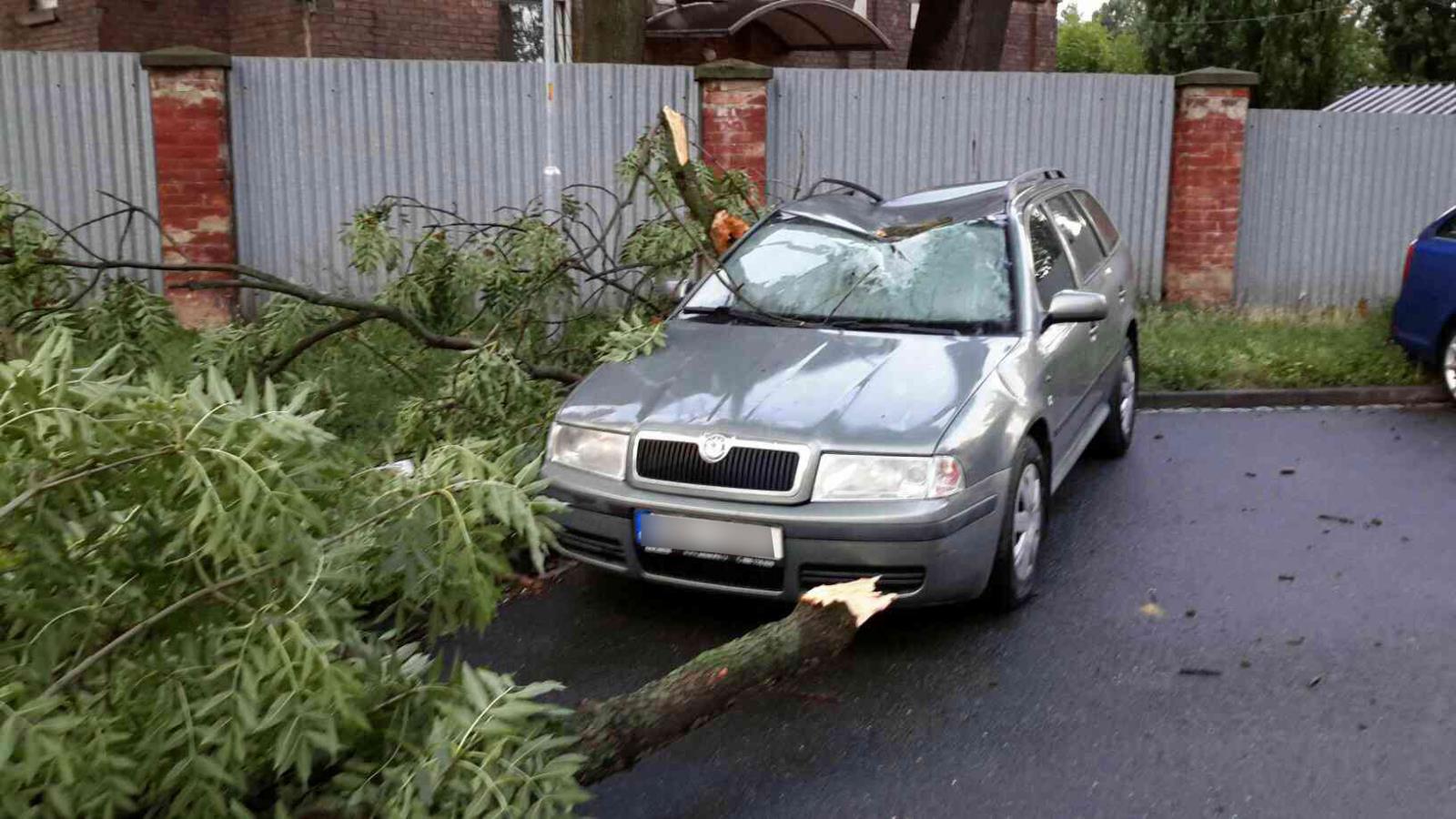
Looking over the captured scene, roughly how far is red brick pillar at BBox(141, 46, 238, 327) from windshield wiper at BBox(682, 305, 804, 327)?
591 centimetres

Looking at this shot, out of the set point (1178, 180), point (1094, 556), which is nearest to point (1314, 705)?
point (1094, 556)

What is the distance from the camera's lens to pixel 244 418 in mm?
2670

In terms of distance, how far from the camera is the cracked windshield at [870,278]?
5805 mm

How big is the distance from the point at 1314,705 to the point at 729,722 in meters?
1.92

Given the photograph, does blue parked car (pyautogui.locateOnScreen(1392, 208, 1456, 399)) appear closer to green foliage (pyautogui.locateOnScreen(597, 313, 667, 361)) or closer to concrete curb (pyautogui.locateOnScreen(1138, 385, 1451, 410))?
concrete curb (pyautogui.locateOnScreen(1138, 385, 1451, 410))

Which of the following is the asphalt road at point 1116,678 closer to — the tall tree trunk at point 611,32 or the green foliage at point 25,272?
the green foliage at point 25,272

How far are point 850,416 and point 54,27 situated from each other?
15876 millimetres

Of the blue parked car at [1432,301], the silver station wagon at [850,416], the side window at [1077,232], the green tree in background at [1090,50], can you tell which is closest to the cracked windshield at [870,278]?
the silver station wagon at [850,416]

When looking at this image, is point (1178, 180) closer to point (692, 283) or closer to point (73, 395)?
point (692, 283)

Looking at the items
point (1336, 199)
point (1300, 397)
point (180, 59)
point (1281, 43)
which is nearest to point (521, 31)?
point (180, 59)

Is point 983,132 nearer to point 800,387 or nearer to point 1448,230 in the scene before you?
point 1448,230

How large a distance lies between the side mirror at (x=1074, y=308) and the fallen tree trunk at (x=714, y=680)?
1680 mm

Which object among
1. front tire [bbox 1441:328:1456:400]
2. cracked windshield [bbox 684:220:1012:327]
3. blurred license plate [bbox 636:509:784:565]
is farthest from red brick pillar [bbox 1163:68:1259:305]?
blurred license plate [bbox 636:509:784:565]

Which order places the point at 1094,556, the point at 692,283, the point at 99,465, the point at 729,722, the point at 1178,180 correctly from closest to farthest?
the point at 99,465, the point at 729,722, the point at 1094,556, the point at 692,283, the point at 1178,180
